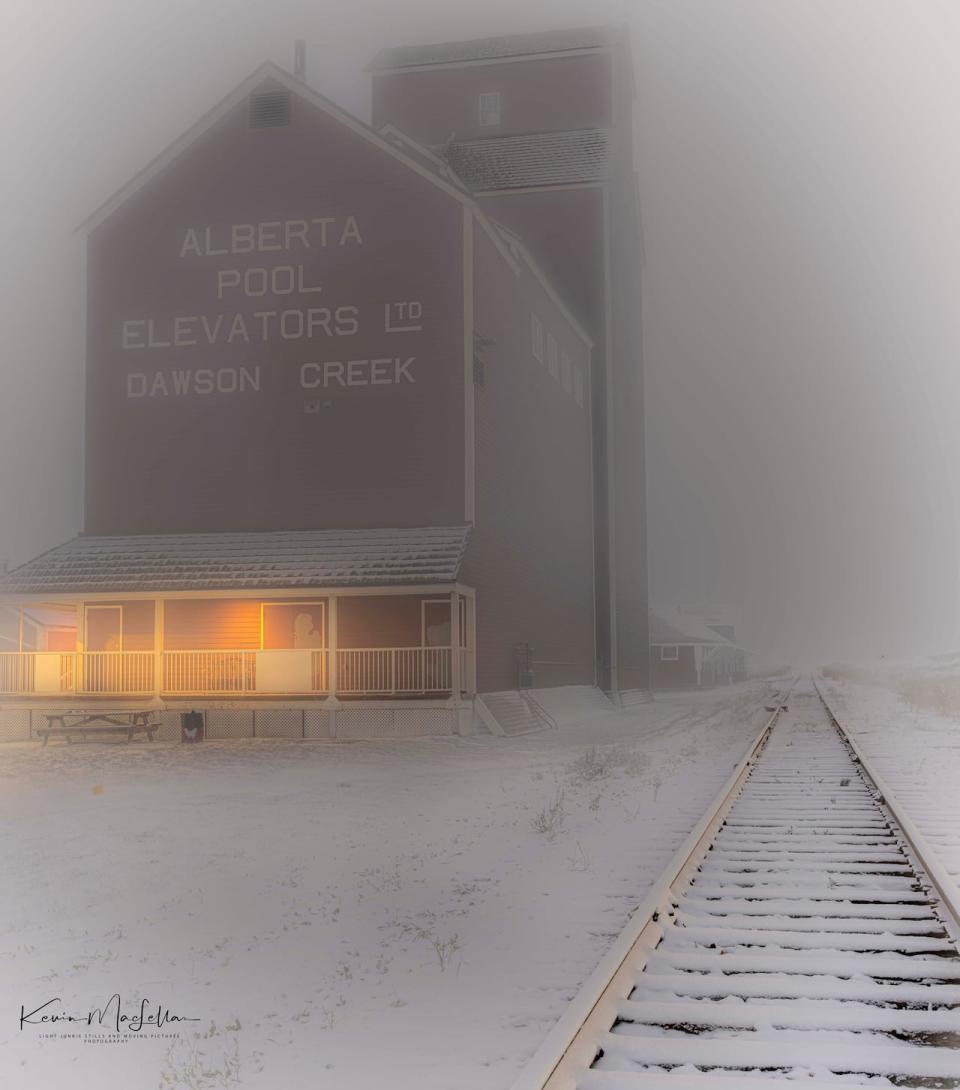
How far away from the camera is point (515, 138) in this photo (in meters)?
42.7

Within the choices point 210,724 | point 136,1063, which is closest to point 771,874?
point 136,1063

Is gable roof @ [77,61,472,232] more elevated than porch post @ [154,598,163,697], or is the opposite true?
gable roof @ [77,61,472,232]

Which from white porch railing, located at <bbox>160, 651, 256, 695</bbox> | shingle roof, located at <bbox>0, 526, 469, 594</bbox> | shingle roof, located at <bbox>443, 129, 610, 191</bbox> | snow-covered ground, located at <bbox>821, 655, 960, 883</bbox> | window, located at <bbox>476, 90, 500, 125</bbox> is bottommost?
snow-covered ground, located at <bbox>821, 655, 960, 883</bbox>

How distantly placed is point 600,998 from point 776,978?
1.10 metres

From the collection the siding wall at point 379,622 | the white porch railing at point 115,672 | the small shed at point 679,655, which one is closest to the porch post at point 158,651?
the white porch railing at point 115,672

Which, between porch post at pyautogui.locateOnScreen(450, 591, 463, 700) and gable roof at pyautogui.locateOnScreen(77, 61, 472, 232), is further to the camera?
gable roof at pyautogui.locateOnScreen(77, 61, 472, 232)

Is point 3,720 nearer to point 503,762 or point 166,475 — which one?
point 166,475

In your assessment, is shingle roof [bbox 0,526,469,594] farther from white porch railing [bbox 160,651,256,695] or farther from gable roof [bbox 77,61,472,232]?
gable roof [bbox 77,61,472,232]

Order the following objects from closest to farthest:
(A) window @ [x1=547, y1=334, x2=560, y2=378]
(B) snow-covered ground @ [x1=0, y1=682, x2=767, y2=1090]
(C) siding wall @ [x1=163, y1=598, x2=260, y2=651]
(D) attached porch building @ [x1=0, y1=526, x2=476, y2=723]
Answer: (B) snow-covered ground @ [x1=0, y1=682, x2=767, y2=1090] → (D) attached porch building @ [x1=0, y1=526, x2=476, y2=723] → (C) siding wall @ [x1=163, y1=598, x2=260, y2=651] → (A) window @ [x1=547, y1=334, x2=560, y2=378]

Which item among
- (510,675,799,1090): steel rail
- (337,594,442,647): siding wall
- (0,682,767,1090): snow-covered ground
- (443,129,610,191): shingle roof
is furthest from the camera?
(443,129,610,191): shingle roof


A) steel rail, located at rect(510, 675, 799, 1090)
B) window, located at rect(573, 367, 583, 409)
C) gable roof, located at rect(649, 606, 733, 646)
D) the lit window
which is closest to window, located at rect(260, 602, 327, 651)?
the lit window

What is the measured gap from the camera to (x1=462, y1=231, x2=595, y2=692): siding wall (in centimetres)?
2917

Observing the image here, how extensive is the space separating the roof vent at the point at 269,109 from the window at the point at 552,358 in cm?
983

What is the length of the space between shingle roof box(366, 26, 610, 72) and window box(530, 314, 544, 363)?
44.3 ft
